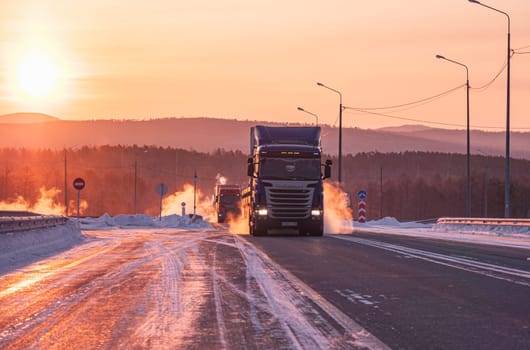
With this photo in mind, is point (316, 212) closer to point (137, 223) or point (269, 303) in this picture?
point (269, 303)

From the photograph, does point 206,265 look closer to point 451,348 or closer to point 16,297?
point 16,297

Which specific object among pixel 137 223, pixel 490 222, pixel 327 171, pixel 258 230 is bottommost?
pixel 137 223

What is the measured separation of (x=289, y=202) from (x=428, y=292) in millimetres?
21348

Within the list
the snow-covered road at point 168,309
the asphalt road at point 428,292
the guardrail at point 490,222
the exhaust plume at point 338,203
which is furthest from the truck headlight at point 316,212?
the exhaust plume at point 338,203

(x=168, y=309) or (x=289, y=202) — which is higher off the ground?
(x=289, y=202)

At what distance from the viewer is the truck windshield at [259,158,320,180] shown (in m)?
33.8

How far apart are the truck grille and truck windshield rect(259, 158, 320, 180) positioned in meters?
0.51

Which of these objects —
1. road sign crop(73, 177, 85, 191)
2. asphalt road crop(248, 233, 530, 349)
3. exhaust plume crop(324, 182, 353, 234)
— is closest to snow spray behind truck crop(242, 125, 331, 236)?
asphalt road crop(248, 233, 530, 349)

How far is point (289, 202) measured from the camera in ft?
112

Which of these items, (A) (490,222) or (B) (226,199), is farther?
(B) (226,199)

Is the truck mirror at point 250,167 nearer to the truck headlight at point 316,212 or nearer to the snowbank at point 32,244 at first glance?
the truck headlight at point 316,212

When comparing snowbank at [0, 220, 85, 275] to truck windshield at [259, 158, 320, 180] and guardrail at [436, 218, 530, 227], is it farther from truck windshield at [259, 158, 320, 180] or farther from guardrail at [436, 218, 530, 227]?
guardrail at [436, 218, 530, 227]

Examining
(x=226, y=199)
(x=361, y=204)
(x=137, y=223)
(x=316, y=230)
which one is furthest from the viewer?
(x=226, y=199)

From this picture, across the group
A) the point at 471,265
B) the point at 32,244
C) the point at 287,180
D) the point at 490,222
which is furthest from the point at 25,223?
the point at 490,222
